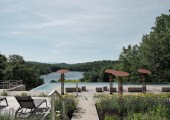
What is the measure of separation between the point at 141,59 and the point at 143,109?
2659 cm

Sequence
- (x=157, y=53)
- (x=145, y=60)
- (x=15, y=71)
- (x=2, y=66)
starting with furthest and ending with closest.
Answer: (x=15, y=71)
(x=2, y=66)
(x=145, y=60)
(x=157, y=53)

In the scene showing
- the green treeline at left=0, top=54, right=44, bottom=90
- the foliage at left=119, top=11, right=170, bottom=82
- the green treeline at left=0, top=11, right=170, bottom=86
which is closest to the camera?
the foliage at left=119, top=11, right=170, bottom=82

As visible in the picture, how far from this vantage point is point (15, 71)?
46.1m

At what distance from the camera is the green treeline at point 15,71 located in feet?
147

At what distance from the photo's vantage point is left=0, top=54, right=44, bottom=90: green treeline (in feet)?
147

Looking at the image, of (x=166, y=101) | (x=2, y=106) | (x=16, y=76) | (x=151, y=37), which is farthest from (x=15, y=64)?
(x=166, y=101)

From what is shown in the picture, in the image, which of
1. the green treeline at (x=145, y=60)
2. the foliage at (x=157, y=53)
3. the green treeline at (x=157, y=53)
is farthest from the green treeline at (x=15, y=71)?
the foliage at (x=157, y=53)

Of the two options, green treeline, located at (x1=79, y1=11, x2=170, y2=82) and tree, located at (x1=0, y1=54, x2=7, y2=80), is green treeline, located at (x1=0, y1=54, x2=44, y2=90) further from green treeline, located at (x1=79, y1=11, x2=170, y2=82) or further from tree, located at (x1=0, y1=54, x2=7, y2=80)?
green treeline, located at (x1=79, y1=11, x2=170, y2=82)

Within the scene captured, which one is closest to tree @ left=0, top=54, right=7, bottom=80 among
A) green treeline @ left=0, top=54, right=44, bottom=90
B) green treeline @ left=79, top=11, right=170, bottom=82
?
green treeline @ left=0, top=54, right=44, bottom=90

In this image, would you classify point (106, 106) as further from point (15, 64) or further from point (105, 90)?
point (15, 64)

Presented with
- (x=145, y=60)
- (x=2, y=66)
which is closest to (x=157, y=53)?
(x=145, y=60)

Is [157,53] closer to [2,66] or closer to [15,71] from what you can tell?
[15,71]

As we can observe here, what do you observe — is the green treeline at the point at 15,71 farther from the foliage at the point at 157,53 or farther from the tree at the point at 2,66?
the foliage at the point at 157,53

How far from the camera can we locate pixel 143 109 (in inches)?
451
